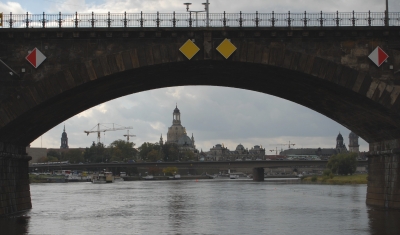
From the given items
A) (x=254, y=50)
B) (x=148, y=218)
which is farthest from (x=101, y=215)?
(x=254, y=50)

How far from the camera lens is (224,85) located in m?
50.0

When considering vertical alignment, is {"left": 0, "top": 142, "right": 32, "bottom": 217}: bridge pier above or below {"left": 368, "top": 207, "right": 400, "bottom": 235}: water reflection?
above

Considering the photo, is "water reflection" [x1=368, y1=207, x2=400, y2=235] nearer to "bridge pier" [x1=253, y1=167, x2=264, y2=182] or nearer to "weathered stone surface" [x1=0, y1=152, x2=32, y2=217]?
"weathered stone surface" [x1=0, y1=152, x2=32, y2=217]

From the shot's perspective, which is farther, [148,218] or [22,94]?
[148,218]

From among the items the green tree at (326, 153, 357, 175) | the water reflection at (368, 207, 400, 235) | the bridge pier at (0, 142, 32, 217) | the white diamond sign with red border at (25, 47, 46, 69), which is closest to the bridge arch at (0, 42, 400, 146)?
the white diamond sign with red border at (25, 47, 46, 69)

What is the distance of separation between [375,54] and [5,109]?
73.6 ft

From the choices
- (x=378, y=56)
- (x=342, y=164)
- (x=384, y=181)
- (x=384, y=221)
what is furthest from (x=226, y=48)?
(x=342, y=164)

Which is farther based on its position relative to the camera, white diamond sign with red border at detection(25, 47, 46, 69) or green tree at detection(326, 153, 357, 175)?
green tree at detection(326, 153, 357, 175)

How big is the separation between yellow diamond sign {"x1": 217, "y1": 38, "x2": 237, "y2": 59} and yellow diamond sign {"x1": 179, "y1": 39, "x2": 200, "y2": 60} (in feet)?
4.57

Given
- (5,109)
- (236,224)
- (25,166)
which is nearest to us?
(5,109)

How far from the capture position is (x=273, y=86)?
45.6m

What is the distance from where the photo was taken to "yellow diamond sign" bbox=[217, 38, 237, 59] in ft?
125

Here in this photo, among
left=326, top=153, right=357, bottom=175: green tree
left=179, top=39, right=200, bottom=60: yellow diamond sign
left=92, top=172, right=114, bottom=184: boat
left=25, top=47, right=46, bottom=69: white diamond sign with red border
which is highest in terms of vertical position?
left=179, top=39, right=200, bottom=60: yellow diamond sign

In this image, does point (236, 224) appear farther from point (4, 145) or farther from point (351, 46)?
point (4, 145)
